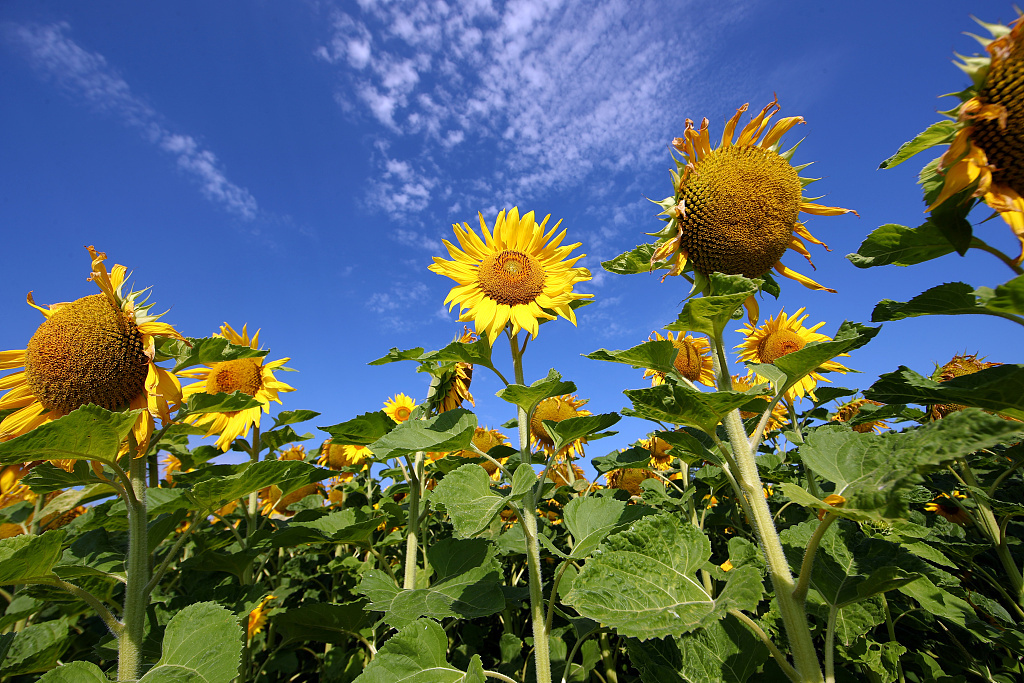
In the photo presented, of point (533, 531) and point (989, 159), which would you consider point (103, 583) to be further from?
point (989, 159)

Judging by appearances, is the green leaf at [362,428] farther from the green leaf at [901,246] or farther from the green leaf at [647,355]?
the green leaf at [901,246]

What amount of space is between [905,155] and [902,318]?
54 cm

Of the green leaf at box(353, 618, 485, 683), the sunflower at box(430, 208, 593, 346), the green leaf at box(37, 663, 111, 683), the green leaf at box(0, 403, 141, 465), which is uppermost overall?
the sunflower at box(430, 208, 593, 346)

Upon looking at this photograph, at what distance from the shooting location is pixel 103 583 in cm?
272

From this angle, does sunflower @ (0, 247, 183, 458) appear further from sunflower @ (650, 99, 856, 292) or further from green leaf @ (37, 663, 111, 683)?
sunflower @ (650, 99, 856, 292)

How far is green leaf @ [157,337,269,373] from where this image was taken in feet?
8.25

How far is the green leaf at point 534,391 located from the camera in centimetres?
214

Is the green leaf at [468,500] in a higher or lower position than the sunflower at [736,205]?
lower

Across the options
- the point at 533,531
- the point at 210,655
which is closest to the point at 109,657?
the point at 210,655

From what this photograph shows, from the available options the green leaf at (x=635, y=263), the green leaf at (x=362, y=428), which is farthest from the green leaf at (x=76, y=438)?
the green leaf at (x=635, y=263)

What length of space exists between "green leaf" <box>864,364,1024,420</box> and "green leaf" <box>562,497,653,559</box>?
1102 mm

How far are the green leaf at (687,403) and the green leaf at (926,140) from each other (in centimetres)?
90

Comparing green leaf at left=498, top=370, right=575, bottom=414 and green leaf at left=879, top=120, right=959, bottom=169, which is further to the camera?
green leaf at left=498, top=370, right=575, bottom=414

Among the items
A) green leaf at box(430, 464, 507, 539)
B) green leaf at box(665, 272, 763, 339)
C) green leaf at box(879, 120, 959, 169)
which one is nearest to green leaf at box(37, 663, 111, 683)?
green leaf at box(430, 464, 507, 539)
